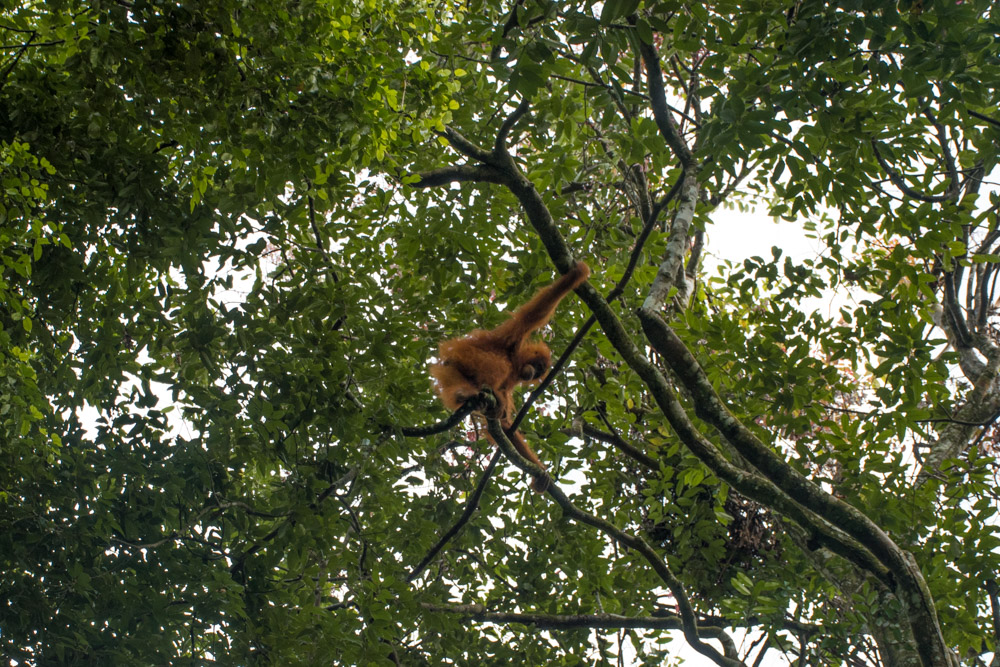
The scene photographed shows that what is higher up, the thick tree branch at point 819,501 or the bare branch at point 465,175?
the bare branch at point 465,175

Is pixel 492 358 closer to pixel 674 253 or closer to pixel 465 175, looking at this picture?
pixel 465 175

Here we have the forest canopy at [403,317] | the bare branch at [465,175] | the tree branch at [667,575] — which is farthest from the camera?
the tree branch at [667,575]

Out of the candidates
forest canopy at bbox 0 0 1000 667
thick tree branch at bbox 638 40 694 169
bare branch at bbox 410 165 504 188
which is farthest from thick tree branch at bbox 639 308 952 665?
bare branch at bbox 410 165 504 188

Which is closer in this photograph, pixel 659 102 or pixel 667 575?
pixel 659 102

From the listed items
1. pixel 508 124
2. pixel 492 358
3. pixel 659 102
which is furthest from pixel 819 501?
pixel 508 124

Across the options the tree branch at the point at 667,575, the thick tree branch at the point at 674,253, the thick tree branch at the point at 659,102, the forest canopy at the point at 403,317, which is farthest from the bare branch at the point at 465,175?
the tree branch at the point at 667,575

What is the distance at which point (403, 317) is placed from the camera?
434cm

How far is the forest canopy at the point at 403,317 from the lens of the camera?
3428mm

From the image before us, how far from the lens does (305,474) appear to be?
411 centimetres

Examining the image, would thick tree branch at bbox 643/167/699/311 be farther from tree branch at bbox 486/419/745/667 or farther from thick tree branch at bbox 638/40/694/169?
tree branch at bbox 486/419/745/667

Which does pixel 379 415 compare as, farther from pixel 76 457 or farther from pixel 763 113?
pixel 763 113

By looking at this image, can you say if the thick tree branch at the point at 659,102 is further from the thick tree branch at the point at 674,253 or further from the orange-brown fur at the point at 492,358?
the orange-brown fur at the point at 492,358

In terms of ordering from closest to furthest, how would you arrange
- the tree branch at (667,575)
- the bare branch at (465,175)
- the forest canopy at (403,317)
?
the forest canopy at (403,317) → the bare branch at (465,175) → the tree branch at (667,575)

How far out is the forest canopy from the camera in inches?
135
